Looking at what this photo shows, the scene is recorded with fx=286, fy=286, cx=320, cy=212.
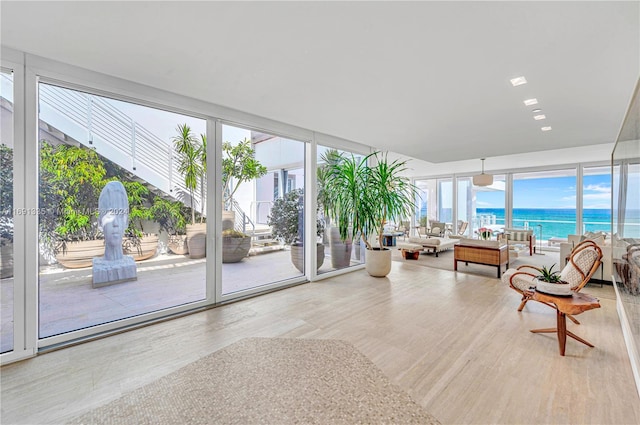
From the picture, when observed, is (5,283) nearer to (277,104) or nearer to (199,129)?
(199,129)

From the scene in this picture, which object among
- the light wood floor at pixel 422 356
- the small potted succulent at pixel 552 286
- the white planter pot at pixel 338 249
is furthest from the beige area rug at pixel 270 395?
→ the white planter pot at pixel 338 249

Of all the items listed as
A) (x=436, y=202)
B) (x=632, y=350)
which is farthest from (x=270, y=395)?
(x=436, y=202)

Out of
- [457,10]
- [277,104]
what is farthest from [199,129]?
[457,10]

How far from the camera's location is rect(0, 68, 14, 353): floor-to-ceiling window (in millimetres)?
2469

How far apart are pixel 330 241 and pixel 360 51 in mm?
3721

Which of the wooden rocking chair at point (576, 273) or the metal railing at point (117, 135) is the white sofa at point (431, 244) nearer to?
the wooden rocking chair at point (576, 273)

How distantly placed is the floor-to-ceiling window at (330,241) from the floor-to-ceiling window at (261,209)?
0.37 m

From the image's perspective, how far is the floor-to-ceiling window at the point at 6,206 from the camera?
2.47m

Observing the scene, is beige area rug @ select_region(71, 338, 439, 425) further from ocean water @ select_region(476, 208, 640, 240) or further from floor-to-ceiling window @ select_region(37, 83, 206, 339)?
ocean water @ select_region(476, 208, 640, 240)

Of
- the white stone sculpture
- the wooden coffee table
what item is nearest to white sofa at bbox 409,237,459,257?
the wooden coffee table

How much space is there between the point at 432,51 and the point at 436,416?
275 cm

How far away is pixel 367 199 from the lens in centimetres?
532

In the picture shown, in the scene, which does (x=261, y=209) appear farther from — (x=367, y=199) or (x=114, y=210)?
(x=367, y=199)

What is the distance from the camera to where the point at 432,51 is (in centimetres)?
242
